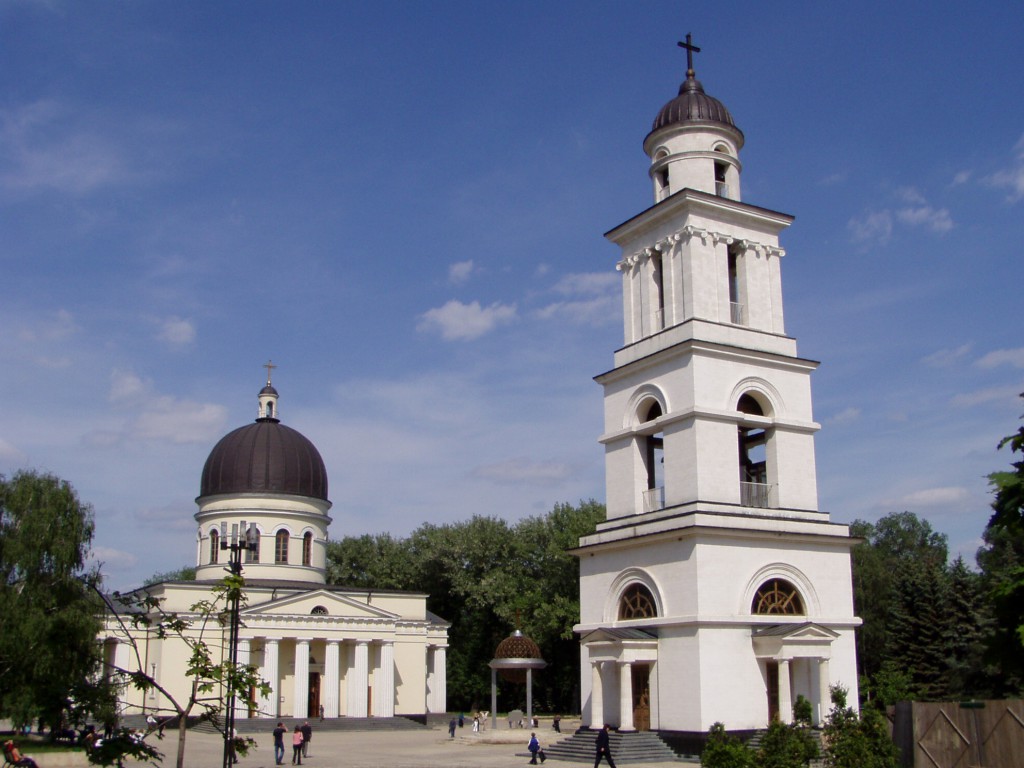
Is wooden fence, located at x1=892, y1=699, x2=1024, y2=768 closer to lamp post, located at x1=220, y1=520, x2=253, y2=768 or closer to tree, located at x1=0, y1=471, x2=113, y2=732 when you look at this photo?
lamp post, located at x1=220, y1=520, x2=253, y2=768

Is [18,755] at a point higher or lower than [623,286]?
lower

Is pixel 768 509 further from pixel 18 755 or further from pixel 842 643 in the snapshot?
pixel 18 755

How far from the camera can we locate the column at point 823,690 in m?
25.5

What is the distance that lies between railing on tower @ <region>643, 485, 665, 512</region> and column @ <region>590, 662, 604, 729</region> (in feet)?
14.4

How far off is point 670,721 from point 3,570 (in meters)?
18.5

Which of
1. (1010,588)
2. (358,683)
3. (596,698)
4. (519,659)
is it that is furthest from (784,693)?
(358,683)

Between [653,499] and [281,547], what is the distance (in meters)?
27.0

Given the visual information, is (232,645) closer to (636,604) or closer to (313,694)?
(636,604)

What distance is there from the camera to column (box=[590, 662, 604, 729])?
26.5 metres

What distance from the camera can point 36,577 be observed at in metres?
28.8

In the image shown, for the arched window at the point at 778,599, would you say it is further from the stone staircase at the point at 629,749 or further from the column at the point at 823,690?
the stone staircase at the point at 629,749

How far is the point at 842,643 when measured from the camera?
26.8m

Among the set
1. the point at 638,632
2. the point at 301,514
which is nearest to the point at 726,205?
the point at 638,632

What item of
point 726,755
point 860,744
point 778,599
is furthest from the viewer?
point 778,599
